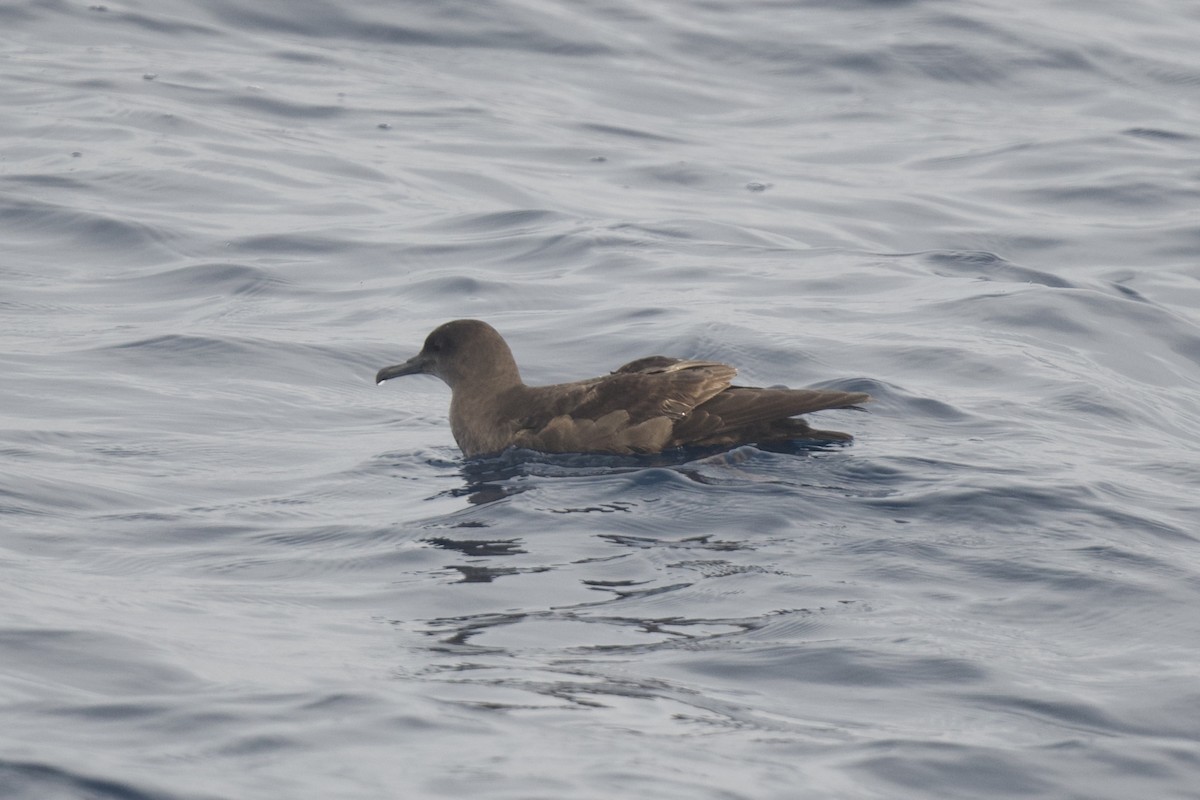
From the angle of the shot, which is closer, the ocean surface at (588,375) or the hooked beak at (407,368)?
the ocean surface at (588,375)

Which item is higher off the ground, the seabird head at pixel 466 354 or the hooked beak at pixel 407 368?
the seabird head at pixel 466 354

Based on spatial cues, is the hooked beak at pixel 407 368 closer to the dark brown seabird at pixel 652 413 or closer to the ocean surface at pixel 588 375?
the ocean surface at pixel 588 375

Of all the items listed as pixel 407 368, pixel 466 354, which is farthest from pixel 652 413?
pixel 407 368

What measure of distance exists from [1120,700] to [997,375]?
463 cm

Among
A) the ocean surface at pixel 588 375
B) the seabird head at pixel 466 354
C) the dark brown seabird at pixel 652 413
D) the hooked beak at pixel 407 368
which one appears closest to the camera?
the ocean surface at pixel 588 375

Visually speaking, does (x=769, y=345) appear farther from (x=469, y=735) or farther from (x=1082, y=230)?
(x=469, y=735)

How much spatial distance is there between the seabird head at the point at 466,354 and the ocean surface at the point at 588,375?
45cm

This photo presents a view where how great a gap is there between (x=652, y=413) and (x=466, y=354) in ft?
4.01

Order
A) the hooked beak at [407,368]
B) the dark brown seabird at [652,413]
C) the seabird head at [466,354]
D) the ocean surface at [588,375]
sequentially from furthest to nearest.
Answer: the hooked beak at [407,368] → the seabird head at [466,354] → the dark brown seabird at [652,413] → the ocean surface at [588,375]

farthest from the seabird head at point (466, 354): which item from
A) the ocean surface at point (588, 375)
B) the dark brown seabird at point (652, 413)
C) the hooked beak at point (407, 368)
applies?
the ocean surface at point (588, 375)

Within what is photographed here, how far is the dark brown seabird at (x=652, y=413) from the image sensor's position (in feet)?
25.8

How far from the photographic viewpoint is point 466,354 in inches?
340

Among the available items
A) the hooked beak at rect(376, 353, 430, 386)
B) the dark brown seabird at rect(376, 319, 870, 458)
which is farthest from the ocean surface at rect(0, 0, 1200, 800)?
the hooked beak at rect(376, 353, 430, 386)

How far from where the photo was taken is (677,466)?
774 cm
